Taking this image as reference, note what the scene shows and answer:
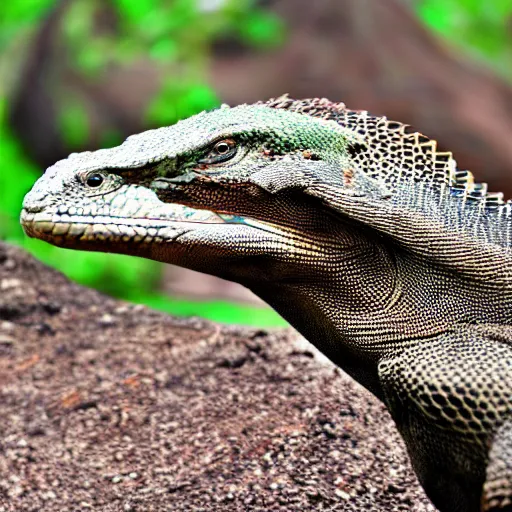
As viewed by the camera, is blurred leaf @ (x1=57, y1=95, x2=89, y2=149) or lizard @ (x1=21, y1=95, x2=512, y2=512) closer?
lizard @ (x1=21, y1=95, x2=512, y2=512)

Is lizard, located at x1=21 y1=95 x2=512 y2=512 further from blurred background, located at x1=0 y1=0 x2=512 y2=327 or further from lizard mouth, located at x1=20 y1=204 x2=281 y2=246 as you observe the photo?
blurred background, located at x1=0 y1=0 x2=512 y2=327

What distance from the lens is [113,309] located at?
22.0ft

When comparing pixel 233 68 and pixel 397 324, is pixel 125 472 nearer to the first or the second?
pixel 397 324

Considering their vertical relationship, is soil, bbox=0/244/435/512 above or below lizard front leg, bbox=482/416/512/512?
below

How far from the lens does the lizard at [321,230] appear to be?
2.90 m

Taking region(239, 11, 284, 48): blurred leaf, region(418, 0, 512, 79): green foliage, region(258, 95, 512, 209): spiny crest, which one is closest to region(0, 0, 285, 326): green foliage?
region(239, 11, 284, 48): blurred leaf

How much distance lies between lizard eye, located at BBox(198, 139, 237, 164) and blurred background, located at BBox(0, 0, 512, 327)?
17.2ft

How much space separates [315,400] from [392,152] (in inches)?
97.9

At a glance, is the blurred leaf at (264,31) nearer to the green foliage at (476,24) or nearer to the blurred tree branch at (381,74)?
the blurred tree branch at (381,74)

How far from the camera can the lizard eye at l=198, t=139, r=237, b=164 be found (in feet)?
9.81

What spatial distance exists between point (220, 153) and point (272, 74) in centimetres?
569

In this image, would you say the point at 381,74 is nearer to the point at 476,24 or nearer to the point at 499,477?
the point at 476,24

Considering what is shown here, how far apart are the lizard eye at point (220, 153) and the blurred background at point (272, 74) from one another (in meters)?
5.24

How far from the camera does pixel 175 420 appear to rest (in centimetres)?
509
